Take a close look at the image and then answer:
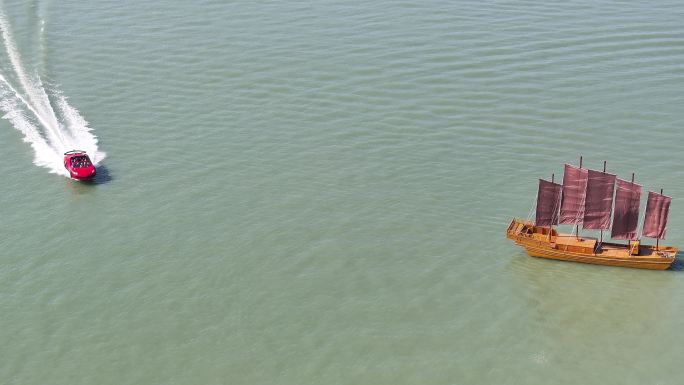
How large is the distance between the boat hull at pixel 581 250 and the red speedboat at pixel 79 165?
30.5 m

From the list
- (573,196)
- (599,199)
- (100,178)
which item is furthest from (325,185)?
(599,199)

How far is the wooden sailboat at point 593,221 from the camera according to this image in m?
54.3

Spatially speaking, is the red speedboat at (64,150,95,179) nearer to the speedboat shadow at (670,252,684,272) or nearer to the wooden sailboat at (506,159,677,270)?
the wooden sailboat at (506,159,677,270)

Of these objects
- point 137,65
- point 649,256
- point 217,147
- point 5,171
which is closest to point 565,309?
point 649,256

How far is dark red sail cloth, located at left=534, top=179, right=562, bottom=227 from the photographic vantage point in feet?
184

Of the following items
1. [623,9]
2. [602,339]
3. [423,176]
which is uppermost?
[623,9]

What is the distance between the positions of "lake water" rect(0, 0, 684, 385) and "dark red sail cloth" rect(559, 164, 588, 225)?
3.25m

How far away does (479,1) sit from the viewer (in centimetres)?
9094

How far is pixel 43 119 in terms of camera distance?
74.9 m

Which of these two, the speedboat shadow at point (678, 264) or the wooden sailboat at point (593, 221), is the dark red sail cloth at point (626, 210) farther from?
the speedboat shadow at point (678, 264)

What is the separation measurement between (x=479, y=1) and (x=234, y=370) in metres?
55.3

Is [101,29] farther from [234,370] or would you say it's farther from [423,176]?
[234,370]

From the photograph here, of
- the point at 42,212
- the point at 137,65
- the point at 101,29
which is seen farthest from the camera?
the point at 101,29

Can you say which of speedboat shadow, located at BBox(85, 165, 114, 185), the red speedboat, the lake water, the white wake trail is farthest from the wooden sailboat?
the white wake trail
